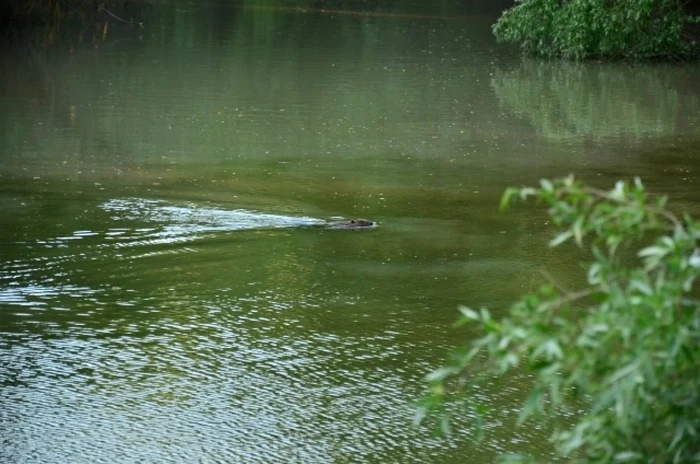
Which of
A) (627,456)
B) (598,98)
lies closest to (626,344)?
(627,456)

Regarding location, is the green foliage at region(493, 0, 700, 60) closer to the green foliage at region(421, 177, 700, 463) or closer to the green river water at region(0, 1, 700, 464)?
the green river water at region(0, 1, 700, 464)

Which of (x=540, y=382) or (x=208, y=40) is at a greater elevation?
(x=540, y=382)

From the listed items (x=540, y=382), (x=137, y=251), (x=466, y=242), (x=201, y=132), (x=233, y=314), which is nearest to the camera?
(x=540, y=382)

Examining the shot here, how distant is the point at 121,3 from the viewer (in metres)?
40.3

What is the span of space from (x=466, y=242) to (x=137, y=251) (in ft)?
10.3

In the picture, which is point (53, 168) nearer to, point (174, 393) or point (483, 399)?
point (174, 393)

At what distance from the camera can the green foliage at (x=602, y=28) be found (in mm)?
25266

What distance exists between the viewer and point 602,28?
1009 inches

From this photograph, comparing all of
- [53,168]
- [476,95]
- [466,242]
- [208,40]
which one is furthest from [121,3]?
[466,242]

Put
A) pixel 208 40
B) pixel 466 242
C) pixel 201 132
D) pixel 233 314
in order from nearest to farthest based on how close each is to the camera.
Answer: pixel 233 314
pixel 466 242
pixel 201 132
pixel 208 40

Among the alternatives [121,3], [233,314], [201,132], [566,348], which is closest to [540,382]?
[566,348]

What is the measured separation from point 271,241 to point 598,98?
12.1 m

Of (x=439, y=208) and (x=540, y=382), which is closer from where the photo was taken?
(x=540, y=382)

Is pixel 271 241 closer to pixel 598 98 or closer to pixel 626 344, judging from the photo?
pixel 626 344
